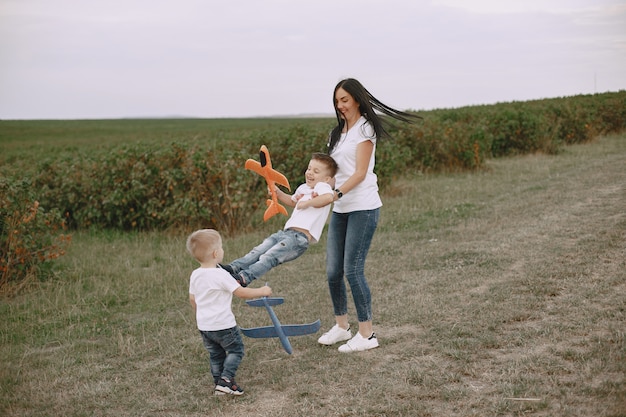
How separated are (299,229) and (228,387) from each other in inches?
48.2

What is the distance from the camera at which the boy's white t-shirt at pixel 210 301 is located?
440 centimetres

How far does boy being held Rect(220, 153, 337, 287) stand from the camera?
436cm

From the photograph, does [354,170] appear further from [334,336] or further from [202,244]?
[334,336]

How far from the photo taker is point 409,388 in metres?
4.45

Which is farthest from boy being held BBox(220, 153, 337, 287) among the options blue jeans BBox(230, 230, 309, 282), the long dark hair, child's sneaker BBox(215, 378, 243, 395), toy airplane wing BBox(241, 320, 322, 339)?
child's sneaker BBox(215, 378, 243, 395)

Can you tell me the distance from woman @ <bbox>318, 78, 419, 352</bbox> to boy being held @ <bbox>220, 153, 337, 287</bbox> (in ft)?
0.39

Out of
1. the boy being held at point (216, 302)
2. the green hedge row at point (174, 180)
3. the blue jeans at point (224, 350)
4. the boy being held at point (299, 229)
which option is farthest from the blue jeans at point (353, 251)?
the green hedge row at point (174, 180)

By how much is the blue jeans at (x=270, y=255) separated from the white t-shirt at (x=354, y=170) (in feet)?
1.77

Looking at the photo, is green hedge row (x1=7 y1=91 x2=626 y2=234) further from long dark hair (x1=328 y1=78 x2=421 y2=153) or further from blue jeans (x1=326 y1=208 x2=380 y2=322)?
blue jeans (x1=326 y1=208 x2=380 y2=322)

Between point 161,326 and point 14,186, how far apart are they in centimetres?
314

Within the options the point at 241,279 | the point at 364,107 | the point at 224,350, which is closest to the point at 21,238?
the point at 224,350

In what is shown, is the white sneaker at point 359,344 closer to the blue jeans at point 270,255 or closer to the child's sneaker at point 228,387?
the child's sneaker at point 228,387

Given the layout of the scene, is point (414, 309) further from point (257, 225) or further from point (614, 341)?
point (257, 225)

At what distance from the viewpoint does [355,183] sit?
4.80 meters
